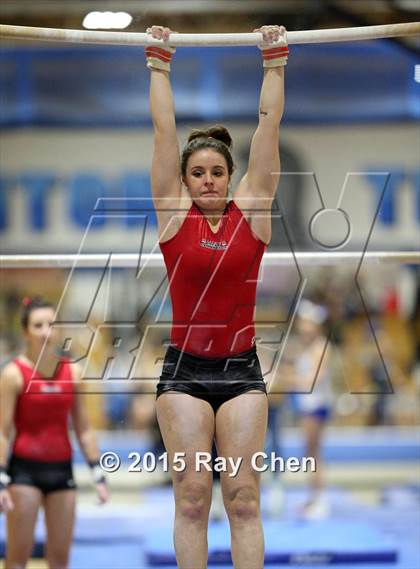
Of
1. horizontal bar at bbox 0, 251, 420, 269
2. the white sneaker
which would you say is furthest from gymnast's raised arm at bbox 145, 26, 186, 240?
the white sneaker

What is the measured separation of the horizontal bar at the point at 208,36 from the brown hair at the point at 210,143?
324mm

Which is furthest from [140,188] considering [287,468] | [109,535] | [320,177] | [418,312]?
[287,468]

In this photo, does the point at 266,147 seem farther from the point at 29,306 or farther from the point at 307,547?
the point at 307,547

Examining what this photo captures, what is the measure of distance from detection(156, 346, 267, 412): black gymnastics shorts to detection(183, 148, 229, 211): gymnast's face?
0.52 meters

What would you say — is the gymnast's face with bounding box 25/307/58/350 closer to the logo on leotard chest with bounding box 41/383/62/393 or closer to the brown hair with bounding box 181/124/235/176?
the logo on leotard chest with bounding box 41/383/62/393

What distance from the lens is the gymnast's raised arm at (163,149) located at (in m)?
3.14

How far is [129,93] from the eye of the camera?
22.2ft

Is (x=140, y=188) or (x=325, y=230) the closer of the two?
(x=325, y=230)

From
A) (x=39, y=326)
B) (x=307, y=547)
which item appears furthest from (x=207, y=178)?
(x=307, y=547)

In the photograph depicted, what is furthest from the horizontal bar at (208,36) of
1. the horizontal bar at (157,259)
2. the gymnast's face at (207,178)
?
the horizontal bar at (157,259)

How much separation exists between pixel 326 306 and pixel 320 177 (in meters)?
1.83

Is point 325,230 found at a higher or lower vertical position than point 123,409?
higher

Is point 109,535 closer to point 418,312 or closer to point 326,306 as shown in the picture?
point 326,306

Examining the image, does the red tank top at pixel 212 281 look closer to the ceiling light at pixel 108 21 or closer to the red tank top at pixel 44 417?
the ceiling light at pixel 108 21
